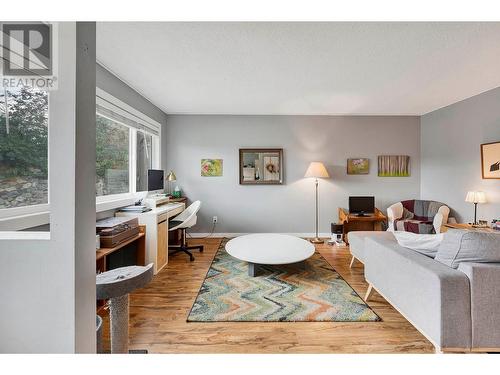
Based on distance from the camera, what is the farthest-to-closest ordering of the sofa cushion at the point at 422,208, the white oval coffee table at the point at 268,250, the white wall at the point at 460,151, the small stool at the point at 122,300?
the sofa cushion at the point at 422,208 < the white wall at the point at 460,151 < the white oval coffee table at the point at 268,250 < the small stool at the point at 122,300

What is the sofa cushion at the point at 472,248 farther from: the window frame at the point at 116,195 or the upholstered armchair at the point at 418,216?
the upholstered armchair at the point at 418,216

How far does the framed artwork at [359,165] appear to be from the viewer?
4.62 meters

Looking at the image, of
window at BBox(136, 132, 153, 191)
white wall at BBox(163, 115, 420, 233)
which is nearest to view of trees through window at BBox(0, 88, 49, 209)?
window at BBox(136, 132, 153, 191)

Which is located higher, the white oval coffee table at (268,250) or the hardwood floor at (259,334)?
the white oval coffee table at (268,250)

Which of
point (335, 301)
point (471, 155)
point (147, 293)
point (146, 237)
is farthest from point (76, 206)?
point (471, 155)

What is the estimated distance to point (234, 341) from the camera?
5.44ft

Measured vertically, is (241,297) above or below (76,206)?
below

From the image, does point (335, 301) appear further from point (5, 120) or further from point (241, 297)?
point (5, 120)

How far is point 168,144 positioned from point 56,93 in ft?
12.3

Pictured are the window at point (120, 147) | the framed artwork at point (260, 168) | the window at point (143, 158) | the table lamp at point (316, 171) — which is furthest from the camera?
the framed artwork at point (260, 168)

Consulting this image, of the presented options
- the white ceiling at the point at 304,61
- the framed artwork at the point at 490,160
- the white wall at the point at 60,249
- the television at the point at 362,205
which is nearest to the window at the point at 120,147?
the white ceiling at the point at 304,61

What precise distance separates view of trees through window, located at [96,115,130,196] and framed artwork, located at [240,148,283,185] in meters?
2.05

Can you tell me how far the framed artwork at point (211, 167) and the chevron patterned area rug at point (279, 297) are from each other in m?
2.07
